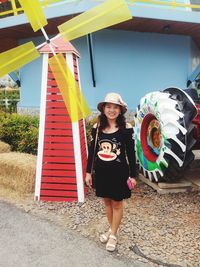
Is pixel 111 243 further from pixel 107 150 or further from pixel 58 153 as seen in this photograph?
pixel 58 153

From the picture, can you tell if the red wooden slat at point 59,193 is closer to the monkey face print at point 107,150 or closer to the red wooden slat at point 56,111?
the red wooden slat at point 56,111

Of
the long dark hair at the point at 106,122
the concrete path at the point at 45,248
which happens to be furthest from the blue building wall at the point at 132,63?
the long dark hair at the point at 106,122

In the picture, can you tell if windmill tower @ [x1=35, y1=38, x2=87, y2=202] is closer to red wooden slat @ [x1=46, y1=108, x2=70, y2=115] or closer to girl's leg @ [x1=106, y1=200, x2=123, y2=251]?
red wooden slat @ [x1=46, y1=108, x2=70, y2=115]

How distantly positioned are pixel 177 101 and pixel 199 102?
0.89 metres

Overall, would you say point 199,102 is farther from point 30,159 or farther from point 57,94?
point 30,159

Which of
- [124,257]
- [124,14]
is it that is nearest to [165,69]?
[124,14]

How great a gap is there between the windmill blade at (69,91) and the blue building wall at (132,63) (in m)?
3.59

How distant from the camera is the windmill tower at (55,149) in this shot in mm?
4887

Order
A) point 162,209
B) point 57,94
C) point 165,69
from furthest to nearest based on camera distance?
1. point 165,69
2. point 57,94
3. point 162,209

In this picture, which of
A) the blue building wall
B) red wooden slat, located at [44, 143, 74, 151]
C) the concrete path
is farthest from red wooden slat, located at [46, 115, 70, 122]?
the blue building wall

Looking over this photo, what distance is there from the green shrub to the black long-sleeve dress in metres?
3.81

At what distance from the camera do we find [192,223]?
4113mm

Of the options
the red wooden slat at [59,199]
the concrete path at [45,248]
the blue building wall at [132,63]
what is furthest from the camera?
the blue building wall at [132,63]

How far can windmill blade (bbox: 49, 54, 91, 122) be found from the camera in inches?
169
